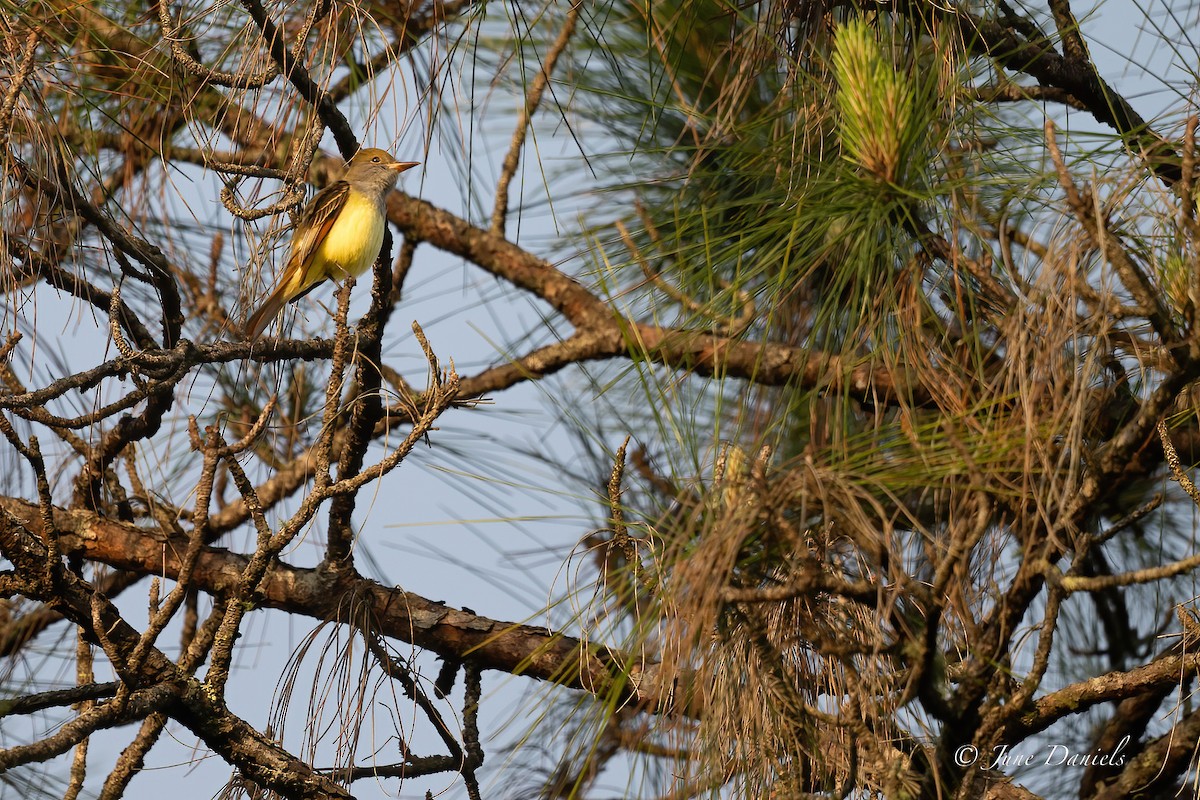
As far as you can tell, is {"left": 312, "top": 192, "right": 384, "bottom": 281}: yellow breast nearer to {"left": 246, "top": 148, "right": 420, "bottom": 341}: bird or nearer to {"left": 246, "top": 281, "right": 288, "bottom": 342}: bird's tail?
{"left": 246, "top": 148, "right": 420, "bottom": 341}: bird

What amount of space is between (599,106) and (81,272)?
6.11ft

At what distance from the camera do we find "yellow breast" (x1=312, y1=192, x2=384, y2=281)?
10.8 ft

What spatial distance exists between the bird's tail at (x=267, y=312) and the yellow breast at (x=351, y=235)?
0.63 metres

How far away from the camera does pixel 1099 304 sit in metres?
1.54

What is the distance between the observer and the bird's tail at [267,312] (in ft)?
8.10

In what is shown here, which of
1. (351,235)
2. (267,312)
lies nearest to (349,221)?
(351,235)

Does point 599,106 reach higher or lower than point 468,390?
higher

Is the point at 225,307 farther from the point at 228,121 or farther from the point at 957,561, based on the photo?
the point at 957,561

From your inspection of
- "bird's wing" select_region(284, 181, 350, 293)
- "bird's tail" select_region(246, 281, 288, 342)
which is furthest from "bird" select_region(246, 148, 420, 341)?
"bird's tail" select_region(246, 281, 288, 342)

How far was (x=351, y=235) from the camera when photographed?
10.8 feet

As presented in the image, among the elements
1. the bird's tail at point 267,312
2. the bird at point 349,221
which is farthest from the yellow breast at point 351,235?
the bird's tail at point 267,312

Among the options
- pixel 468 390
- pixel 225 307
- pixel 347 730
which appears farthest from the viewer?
pixel 468 390

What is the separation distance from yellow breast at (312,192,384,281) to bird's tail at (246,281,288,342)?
0.63 m

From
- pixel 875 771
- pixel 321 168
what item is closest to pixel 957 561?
pixel 875 771
